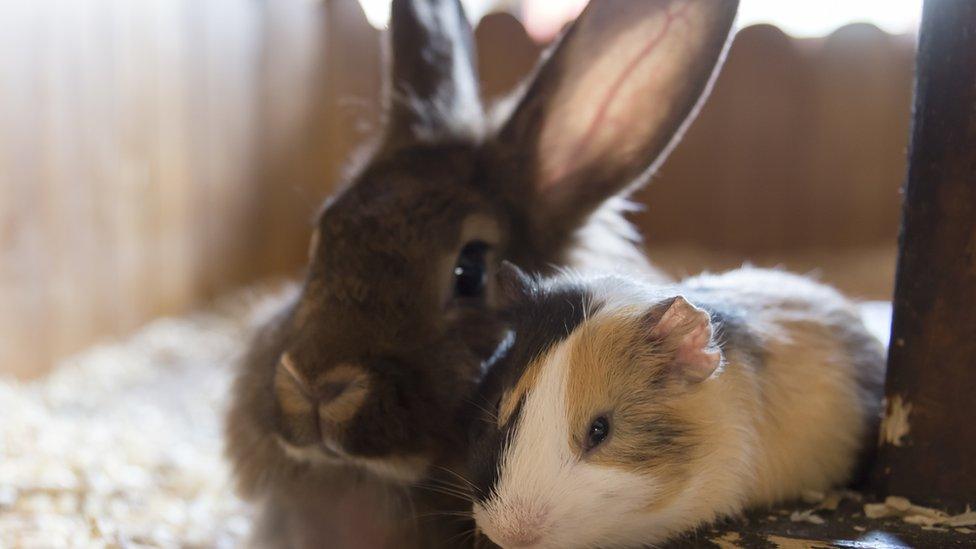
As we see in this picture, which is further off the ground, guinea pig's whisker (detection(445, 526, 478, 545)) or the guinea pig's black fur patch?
the guinea pig's black fur patch

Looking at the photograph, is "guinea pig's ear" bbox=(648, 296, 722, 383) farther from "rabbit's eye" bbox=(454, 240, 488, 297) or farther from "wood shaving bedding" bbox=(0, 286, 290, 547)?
"wood shaving bedding" bbox=(0, 286, 290, 547)

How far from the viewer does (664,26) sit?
187 cm

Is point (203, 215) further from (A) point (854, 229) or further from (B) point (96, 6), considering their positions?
(A) point (854, 229)

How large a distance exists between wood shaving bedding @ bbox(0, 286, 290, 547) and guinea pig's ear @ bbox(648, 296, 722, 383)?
117 centimetres

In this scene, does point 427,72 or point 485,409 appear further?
point 427,72

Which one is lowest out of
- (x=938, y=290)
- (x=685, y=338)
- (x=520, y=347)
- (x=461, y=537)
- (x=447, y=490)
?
(x=461, y=537)

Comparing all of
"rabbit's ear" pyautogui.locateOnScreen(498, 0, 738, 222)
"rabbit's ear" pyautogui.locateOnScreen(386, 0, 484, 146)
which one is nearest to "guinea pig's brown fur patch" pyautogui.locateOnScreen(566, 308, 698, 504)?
"rabbit's ear" pyautogui.locateOnScreen(498, 0, 738, 222)

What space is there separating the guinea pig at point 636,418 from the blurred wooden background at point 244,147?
117cm

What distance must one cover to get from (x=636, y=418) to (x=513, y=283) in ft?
1.03

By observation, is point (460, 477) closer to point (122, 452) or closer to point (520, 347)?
point (520, 347)

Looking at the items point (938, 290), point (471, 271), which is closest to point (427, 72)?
point (471, 271)

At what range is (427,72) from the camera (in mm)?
2275

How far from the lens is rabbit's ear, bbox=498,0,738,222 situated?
1.86 metres

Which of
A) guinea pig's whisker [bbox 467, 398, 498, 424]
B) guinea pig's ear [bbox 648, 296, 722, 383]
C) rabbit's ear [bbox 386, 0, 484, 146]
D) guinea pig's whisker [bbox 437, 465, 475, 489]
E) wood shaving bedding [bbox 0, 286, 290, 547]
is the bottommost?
wood shaving bedding [bbox 0, 286, 290, 547]
